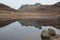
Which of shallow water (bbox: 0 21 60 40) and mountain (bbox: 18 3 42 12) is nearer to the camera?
shallow water (bbox: 0 21 60 40)

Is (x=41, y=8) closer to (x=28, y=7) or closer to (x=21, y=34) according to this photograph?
(x=28, y=7)

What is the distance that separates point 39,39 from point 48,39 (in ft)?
2.98

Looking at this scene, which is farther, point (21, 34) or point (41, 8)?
point (41, 8)

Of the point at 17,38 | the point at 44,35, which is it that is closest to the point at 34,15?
the point at 17,38

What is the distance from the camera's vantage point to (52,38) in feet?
28.7

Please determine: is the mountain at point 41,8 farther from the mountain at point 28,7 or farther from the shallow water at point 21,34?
the shallow water at point 21,34

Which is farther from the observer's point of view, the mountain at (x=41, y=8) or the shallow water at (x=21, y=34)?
the mountain at (x=41, y=8)

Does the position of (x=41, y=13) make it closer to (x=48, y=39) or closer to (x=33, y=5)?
(x=33, y=5)

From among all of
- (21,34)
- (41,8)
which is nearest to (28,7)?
(41,8)

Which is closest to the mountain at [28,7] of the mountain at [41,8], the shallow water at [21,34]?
the mountain at [41,8]

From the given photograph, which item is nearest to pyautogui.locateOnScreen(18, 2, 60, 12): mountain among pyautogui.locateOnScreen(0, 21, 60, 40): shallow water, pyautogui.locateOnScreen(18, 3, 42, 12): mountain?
pyautogui.locateOnScreen(18, 3, 42, 12): mountain

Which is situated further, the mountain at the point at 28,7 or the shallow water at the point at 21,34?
the mountain at the point at 28,7

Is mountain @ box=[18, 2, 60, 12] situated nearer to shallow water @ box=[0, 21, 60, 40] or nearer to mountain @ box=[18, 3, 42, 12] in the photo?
mountain @ box=[18, 3, 42, 12]

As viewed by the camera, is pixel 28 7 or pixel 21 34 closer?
pixel 21 34
